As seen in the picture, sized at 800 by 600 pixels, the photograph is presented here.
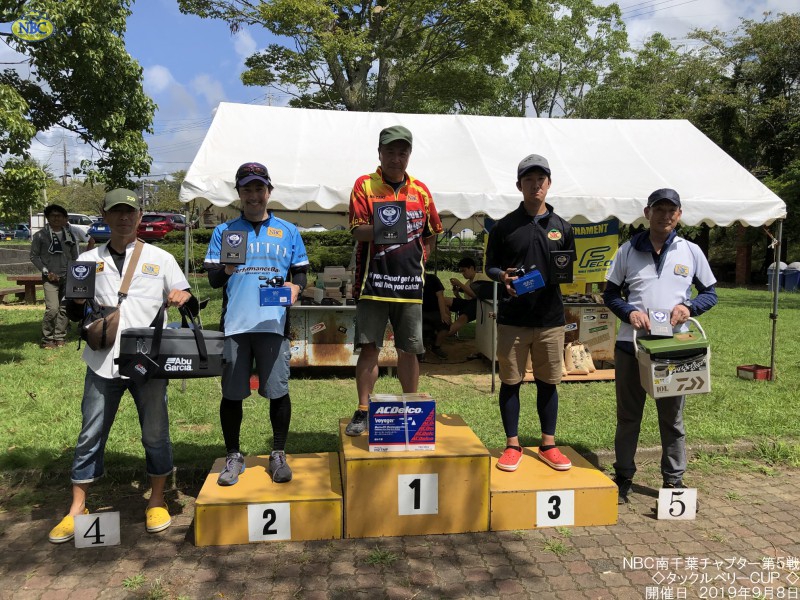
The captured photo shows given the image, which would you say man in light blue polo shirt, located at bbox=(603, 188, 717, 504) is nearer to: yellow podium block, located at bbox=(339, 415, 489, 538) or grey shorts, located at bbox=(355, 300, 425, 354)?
yellow podium block, located at bbox=(339, 415, 489, 538)

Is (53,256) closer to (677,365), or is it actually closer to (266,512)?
(266,512)

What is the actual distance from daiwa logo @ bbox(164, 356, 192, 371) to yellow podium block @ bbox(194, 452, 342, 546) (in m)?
0.75

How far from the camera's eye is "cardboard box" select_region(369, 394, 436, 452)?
11.0ft

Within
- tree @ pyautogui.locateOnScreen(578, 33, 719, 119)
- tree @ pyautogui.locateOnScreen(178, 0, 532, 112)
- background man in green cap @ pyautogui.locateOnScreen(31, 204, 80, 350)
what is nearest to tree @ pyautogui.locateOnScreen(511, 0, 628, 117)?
tree @ pyautogui.locateOnScreen(578, 33, 719, 119)

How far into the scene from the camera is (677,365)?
331 cm

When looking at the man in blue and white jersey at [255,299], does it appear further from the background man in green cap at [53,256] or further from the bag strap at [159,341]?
the background man in green cap at [53,256]

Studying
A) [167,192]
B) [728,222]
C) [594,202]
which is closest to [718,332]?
[728,222]

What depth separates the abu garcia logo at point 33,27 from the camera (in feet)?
21.0

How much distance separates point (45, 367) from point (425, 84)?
12243 mm

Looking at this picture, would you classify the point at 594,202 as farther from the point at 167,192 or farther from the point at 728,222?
the point at 167,192

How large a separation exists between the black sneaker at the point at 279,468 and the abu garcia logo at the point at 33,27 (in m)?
5.82

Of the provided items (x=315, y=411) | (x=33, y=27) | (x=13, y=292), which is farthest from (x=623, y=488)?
(x=13, y=292)

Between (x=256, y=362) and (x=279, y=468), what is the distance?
64cm

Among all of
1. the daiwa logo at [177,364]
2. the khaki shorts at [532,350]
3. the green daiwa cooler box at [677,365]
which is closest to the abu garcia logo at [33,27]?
the daiwa logo at [177,364]
